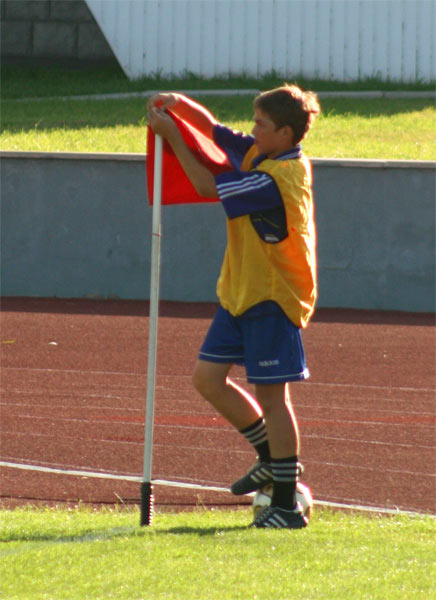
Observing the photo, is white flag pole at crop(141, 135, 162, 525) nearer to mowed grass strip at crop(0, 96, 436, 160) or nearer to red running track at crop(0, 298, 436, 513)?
red running track at crop(0, 298, 436, 513)

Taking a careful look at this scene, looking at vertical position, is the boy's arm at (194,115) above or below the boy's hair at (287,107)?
below

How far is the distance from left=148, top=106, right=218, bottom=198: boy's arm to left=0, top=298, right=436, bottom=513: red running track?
75.4 inches

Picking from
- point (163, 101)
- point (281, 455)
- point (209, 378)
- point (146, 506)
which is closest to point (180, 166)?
point (163, 101)

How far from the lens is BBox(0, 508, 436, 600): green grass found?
411cm

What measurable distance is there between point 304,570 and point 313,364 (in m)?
6.31

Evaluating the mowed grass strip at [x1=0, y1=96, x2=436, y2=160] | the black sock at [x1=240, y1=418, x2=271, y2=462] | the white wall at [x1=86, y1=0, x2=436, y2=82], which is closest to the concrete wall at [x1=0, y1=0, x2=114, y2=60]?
the white wall at [x1=86, y1=0, x2=436, y2=82]

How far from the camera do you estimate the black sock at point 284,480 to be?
512 centimetres

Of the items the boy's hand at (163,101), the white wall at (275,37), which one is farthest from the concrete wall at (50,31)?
the boy's hand at (163,101)

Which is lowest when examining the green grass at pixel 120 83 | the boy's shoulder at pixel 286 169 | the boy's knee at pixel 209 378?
the green grass at pixel 120 83

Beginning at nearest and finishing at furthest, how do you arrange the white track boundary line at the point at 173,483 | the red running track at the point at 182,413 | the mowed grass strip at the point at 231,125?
the white track boundary line at the point at 173,483
the red running track at the point at 182,413
the mowed grass strip at the point at 231,125

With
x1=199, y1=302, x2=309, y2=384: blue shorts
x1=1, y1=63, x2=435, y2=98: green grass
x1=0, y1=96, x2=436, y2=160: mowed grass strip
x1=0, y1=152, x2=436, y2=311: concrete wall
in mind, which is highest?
x1=199, y1=302, x2=309, y2=384: blue shorts

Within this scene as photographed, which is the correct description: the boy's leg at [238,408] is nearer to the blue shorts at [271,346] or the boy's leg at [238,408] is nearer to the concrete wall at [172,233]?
the blue shorts at [271,346]

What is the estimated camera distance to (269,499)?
17.5 feet

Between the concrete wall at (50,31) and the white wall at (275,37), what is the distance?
2.14 meters
